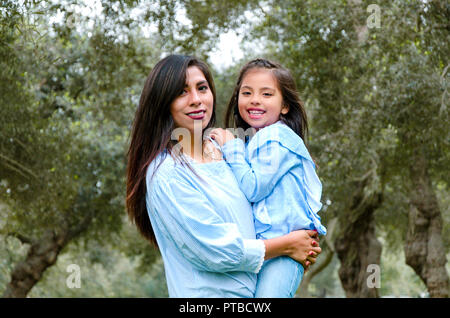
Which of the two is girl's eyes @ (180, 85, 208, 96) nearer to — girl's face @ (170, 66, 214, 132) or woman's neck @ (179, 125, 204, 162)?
girl's face @ (170, 66, 214, 132)

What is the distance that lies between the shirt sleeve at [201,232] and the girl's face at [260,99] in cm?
75

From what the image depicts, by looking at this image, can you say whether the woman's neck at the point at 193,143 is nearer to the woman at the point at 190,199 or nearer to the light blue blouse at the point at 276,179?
the woman at the point at 190,199

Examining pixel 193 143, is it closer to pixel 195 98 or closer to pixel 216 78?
pixel 195 98

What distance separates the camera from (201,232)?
249 cm

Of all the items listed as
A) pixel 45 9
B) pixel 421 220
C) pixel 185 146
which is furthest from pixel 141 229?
pixel 421 220

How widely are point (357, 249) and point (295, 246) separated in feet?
38.8

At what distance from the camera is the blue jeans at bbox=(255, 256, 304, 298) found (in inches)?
103

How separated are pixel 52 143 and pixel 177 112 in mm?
8760

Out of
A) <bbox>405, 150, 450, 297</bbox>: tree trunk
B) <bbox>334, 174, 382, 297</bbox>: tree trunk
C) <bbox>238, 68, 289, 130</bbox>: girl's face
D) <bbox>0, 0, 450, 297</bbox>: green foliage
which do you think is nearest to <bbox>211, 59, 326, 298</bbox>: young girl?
<bbox>238, 68, 289, 130</bbox>: girl's face

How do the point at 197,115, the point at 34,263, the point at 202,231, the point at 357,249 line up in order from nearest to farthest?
1. the point at 202,231
2. the point at 197,115
3. the point at 357,249
4. the point at 34,263

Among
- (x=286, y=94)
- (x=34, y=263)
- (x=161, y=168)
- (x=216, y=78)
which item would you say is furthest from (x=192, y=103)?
(x=34, y=263)

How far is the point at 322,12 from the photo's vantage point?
930cm

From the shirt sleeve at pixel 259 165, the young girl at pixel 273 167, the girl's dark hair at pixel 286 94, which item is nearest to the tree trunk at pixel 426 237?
the girl's dark hair at pixel 286 94

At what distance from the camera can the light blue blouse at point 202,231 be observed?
8.14ft
